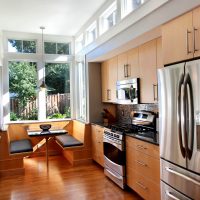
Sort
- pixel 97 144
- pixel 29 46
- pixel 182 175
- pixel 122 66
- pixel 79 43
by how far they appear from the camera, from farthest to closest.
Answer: pixel 79 43, pixel 29 46, pixel 97 144, pixel 122 66, pixel 182 175

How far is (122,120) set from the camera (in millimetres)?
4867

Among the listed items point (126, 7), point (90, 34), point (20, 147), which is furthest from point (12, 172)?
point (126, 7)

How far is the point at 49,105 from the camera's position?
19.2 feet

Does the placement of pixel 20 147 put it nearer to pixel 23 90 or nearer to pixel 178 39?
pixel 23 90

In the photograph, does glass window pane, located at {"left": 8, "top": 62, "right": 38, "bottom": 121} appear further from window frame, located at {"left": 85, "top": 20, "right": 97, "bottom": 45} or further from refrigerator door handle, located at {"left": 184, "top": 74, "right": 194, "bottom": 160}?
refrigerator door handle, located at {"left": 184, "top": 74, "right": 194, "bottom": 160}

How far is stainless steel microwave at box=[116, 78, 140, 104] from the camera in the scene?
360cm

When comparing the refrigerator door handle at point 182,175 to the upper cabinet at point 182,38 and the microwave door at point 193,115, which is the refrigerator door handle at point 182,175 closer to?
the microwave door at point 193,115

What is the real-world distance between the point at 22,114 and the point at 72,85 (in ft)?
4.71

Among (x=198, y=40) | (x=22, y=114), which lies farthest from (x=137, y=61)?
(x=22, y=114)

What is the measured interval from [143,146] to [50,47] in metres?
3.91

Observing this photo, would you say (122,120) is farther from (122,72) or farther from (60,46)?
(60,46)

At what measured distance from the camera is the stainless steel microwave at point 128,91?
3605 mm

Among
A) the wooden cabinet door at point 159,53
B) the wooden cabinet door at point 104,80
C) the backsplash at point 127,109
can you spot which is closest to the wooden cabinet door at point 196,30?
the wooden cabinet door at point 159,53

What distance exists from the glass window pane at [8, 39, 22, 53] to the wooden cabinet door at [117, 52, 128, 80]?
8.82 ft
